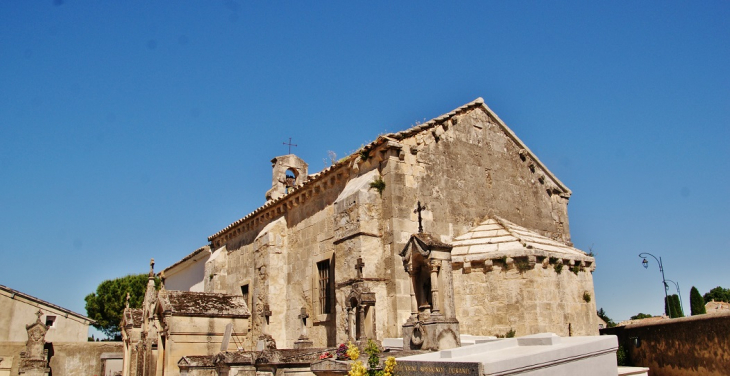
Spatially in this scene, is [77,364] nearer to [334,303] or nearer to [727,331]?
[334,303]

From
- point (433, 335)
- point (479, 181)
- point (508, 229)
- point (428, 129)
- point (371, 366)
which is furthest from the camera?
A: point (479, 181)

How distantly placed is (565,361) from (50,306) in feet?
102

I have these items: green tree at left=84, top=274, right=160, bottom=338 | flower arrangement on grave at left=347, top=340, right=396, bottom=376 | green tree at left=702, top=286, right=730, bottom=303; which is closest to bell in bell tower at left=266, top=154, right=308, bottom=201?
flower arrangement on grave at left=347, top=340, right=396, bottom=376

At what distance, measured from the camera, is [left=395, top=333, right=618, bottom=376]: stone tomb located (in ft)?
19.4

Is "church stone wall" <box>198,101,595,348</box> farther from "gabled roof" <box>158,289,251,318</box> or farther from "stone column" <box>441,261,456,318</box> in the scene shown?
"stone column" <box>441,261,456,318</box>

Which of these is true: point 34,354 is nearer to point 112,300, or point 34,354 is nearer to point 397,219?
point 397,219

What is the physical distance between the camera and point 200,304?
16.5m

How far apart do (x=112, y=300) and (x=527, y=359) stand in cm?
5073

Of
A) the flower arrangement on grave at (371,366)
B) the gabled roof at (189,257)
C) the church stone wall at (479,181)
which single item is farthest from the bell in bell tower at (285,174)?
the flower arrangement on grave at (371,366)

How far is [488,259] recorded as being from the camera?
12484mm

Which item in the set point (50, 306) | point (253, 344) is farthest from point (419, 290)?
point (50, 306)

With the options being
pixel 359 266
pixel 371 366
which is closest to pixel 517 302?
pixel 359 266

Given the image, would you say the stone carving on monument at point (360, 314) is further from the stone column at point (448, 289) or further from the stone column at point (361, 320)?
the stone column at point (448, 289)

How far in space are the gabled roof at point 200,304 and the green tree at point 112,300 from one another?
35.6m
